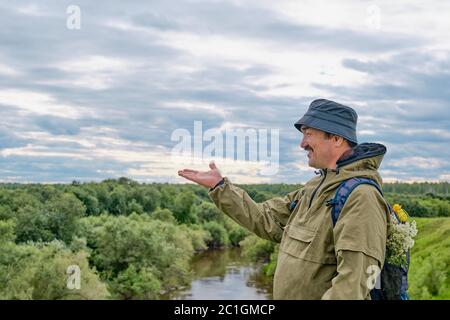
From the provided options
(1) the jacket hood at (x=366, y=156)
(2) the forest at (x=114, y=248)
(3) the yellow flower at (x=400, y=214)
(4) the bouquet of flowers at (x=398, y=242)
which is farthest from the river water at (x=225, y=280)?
(1) the jacket hood at (x=366, y=156)

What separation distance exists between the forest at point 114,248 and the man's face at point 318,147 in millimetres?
27045

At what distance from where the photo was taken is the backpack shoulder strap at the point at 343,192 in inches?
137

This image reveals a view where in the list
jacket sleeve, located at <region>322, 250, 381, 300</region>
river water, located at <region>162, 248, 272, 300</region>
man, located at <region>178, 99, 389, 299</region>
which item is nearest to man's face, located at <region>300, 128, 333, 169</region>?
man, located at <region>178, 99, 389, 299</region>

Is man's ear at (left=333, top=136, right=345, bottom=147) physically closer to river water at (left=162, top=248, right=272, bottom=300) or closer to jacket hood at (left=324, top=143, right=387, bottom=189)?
jacket hood at (left=324, top=143, right=387, bottom=189)

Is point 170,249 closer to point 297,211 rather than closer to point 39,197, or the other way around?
point 39,197

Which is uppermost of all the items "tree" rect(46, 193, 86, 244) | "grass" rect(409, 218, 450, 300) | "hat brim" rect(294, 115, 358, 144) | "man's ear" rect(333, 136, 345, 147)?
"hat brim" rect(294, 115, 358, 144)

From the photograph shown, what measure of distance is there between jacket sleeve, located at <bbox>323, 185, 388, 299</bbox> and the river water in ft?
122

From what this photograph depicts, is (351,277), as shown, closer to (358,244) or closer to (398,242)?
→ (358,244)

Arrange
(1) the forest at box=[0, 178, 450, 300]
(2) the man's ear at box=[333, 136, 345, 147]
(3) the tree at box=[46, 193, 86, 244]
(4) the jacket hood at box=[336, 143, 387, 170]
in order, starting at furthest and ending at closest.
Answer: (3) the tree at box=[46, 193, 86, 244]
(1) the forest at box=[0, 178, 450, 300]
(2) the man's ear at box=[333, 136, 345, 147]
(4) the jacket hood at box=[336, 143, 387, 170]

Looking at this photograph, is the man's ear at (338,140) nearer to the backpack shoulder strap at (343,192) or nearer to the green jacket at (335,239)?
the green jacket at (335,239)

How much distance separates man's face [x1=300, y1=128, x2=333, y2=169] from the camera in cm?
377

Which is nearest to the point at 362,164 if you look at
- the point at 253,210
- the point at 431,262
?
the point at 253,210

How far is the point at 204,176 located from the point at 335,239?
116 centimetres

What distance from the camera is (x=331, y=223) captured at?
11.7 ft
